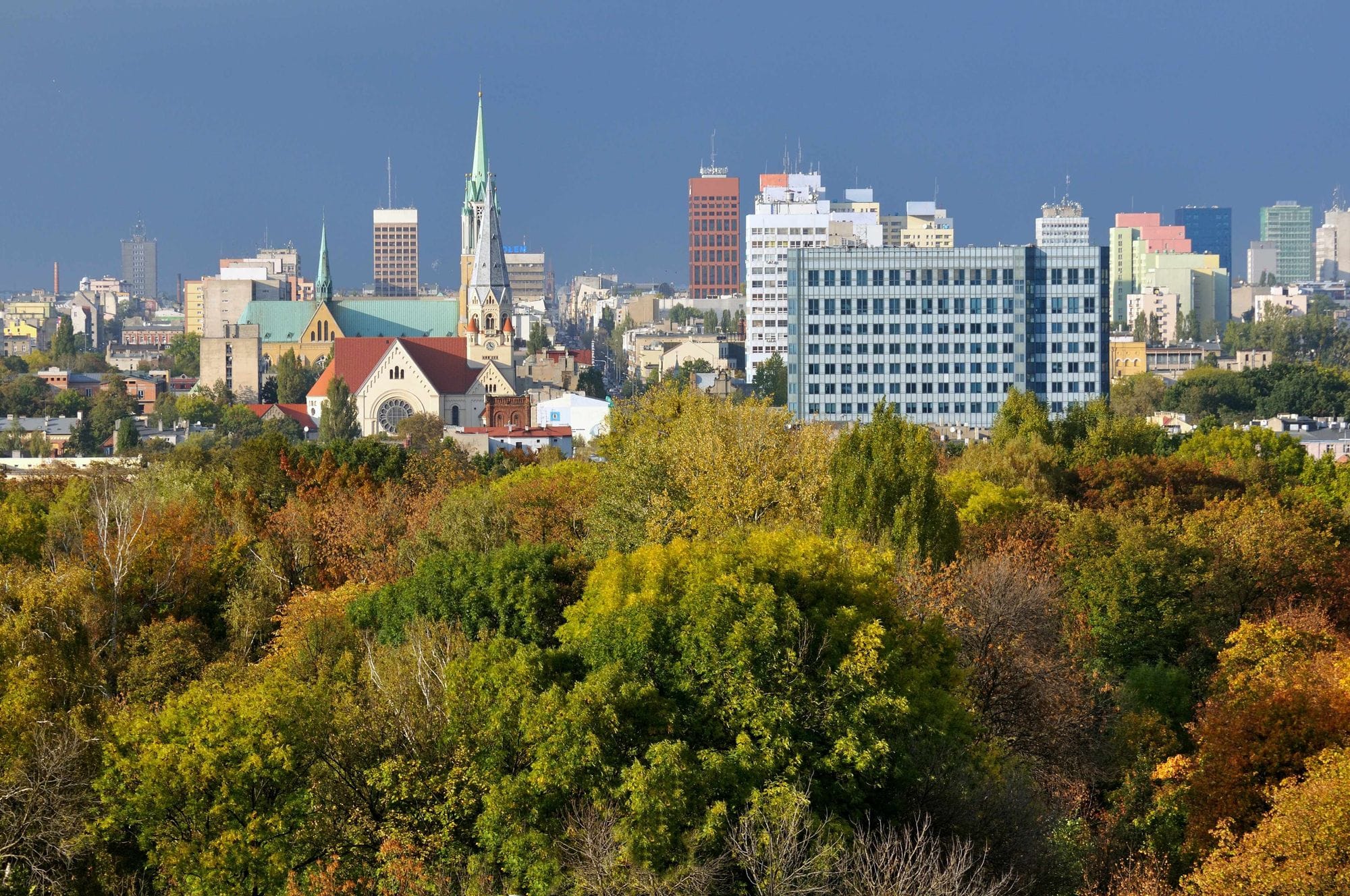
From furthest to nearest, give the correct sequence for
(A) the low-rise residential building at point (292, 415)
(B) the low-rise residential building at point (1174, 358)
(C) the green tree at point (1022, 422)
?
(B) the low-rise residential building at point (1174, 358) → (A) the low-rise residential building at point (292, 415) → (C) the green tree at point (1022, 422)

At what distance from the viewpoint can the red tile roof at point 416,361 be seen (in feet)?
420

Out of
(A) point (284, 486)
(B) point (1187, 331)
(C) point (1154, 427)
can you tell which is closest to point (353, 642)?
(A) point (284, 486)

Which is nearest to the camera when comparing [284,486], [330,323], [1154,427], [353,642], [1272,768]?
[1272,768]

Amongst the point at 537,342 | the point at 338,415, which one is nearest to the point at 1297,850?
the point at 338,415

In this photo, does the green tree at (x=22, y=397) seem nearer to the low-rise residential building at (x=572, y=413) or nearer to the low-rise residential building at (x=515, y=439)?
the low-rise residential building at (x=572, y=413)

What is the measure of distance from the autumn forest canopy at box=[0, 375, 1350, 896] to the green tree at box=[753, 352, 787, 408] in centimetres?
8200

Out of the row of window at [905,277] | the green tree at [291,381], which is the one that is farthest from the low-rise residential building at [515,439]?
the green tree at [291,381]

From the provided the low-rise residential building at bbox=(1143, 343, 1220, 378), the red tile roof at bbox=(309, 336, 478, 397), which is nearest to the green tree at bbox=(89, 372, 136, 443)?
the red tile roof at bbox=(309, 336, 478, 397)

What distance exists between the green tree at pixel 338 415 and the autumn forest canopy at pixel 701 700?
73.7 metres

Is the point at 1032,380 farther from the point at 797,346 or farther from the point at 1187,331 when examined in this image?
the point at 1187,331

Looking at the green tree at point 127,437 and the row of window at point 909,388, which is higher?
the row of window at point 909,388

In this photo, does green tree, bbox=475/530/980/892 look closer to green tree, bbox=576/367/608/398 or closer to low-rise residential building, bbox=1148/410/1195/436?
low-rise residential building, bbox=1148/410/1195/436

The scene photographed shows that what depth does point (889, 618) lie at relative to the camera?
2733 cm

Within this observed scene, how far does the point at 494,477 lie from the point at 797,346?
4635 cm
